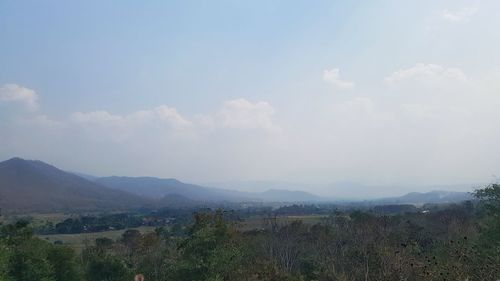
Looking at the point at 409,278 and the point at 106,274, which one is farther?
the point at 106,274

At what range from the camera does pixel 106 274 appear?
3678cm

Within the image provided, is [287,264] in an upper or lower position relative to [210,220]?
lower

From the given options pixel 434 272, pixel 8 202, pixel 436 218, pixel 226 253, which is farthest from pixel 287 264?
pixel 8 202

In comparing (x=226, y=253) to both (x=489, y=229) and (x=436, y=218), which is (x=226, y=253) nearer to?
(x=489, y=229)

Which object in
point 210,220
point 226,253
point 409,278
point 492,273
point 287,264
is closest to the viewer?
point 492,273

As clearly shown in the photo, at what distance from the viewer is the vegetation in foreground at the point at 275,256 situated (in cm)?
1478

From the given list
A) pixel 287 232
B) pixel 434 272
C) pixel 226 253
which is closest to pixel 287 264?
pixel 287 232

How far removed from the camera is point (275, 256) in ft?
159

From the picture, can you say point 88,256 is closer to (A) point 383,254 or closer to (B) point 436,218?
(A) point 383,254

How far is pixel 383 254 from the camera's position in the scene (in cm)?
1639

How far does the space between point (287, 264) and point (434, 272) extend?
33.7 metres

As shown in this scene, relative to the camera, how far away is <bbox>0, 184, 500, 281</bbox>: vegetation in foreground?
48.5 ft

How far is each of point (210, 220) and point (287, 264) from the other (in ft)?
59.6

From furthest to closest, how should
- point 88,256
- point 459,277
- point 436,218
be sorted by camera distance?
1. point 436,218
2. point 88,256
3. point 459,277
